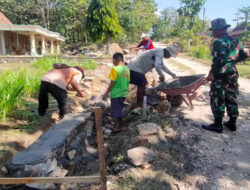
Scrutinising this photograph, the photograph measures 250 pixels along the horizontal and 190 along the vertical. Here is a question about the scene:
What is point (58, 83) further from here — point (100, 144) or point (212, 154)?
point (212, 154)

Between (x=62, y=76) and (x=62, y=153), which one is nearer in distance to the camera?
(x=62, y=153)

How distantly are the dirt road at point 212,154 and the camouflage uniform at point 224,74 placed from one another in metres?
0.41

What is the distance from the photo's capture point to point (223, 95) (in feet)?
9.98

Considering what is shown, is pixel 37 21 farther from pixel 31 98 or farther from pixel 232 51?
pixel 232 51

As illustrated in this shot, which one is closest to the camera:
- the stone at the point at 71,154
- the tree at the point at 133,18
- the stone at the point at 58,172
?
the stone at the point at 58,172

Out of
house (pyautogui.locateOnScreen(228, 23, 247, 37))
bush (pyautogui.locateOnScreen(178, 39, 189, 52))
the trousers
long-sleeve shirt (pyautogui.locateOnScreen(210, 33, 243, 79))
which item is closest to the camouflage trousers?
long-sleeve shirt (pyautogui.locateOnScreen(210, 33, 243, 79))

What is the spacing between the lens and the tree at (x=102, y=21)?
12797 millimetres

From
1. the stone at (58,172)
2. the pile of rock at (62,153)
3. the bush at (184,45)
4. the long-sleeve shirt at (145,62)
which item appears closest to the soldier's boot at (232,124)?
the long-sleeve shirt at (145,62)

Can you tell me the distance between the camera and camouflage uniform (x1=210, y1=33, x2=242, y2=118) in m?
2.90

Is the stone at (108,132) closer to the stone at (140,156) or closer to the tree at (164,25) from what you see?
the stone at (140,156)

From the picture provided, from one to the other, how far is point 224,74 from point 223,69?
80 millimetres

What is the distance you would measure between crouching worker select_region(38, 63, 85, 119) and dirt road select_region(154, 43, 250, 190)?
203cm

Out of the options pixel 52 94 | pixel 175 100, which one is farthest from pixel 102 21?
pixel 52 94

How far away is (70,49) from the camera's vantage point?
23328mm
